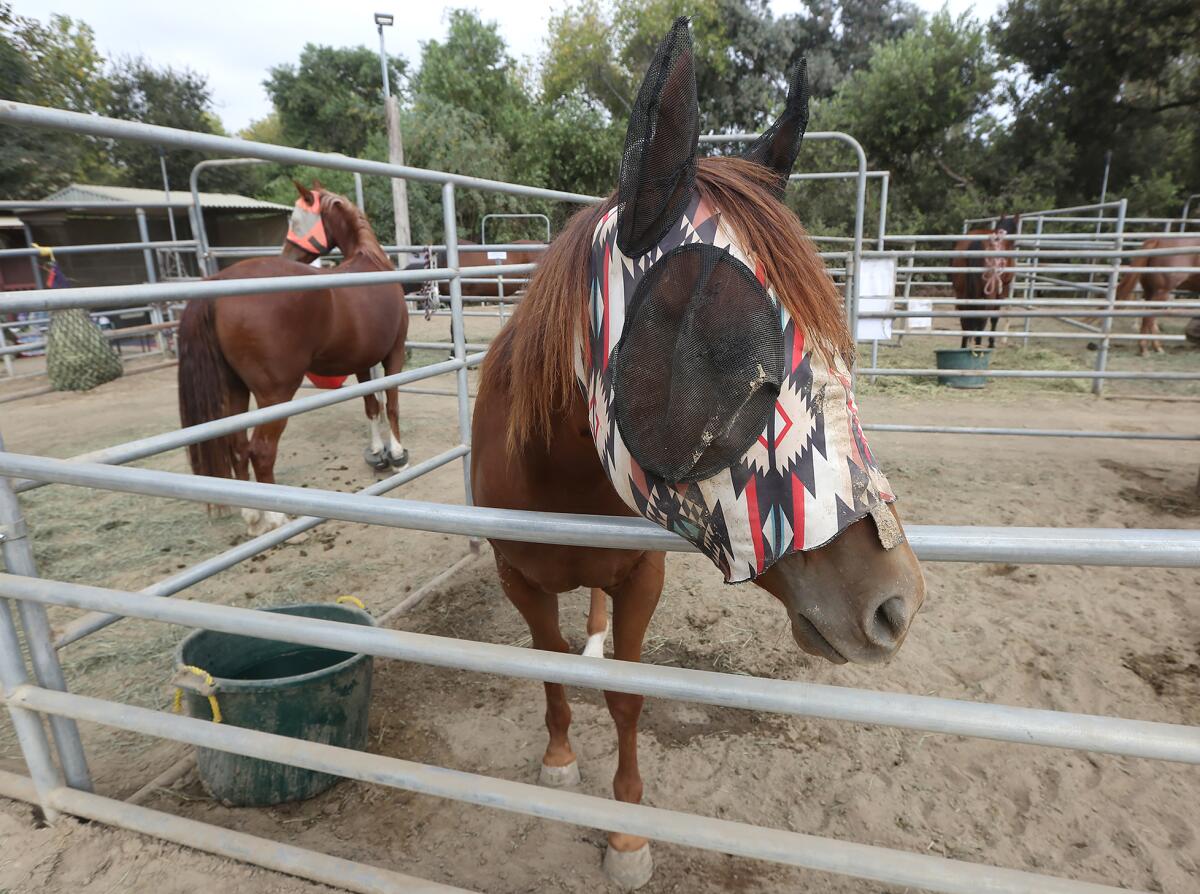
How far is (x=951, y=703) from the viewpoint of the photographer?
989mm

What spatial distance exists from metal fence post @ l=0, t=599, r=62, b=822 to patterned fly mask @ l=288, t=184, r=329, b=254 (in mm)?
4576

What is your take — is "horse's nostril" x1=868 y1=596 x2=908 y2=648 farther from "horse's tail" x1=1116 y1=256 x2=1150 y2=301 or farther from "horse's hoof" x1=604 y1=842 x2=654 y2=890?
"horse's tail" x1=1116 y1=256 x2=1150 y2=301

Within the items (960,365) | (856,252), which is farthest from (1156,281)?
(856,252)

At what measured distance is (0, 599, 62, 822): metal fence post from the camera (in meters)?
1.55

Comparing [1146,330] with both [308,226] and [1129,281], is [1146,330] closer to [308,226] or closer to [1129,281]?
[1129,281]

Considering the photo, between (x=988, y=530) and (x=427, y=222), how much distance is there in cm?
2280

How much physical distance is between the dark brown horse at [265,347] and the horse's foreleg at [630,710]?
2.26 meters

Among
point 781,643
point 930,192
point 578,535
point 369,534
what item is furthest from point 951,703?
point 930,192

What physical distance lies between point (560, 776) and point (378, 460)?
374cm

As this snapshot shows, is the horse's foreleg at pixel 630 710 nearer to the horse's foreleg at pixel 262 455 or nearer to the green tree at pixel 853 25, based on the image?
the horse's foreleg at pixel 262 455

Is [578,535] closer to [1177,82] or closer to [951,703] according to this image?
[951,703]

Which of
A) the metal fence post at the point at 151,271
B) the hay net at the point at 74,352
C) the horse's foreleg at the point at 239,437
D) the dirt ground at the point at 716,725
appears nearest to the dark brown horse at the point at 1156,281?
the dirt ground at the point at 716,725

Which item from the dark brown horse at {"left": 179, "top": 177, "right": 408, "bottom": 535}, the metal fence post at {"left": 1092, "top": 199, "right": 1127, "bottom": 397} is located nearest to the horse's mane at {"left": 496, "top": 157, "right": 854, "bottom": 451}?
the dark brown horse at {"left": 179, "top": 177, "right": 408, "bottom": 535}

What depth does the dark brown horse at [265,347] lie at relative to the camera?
3.75 m
